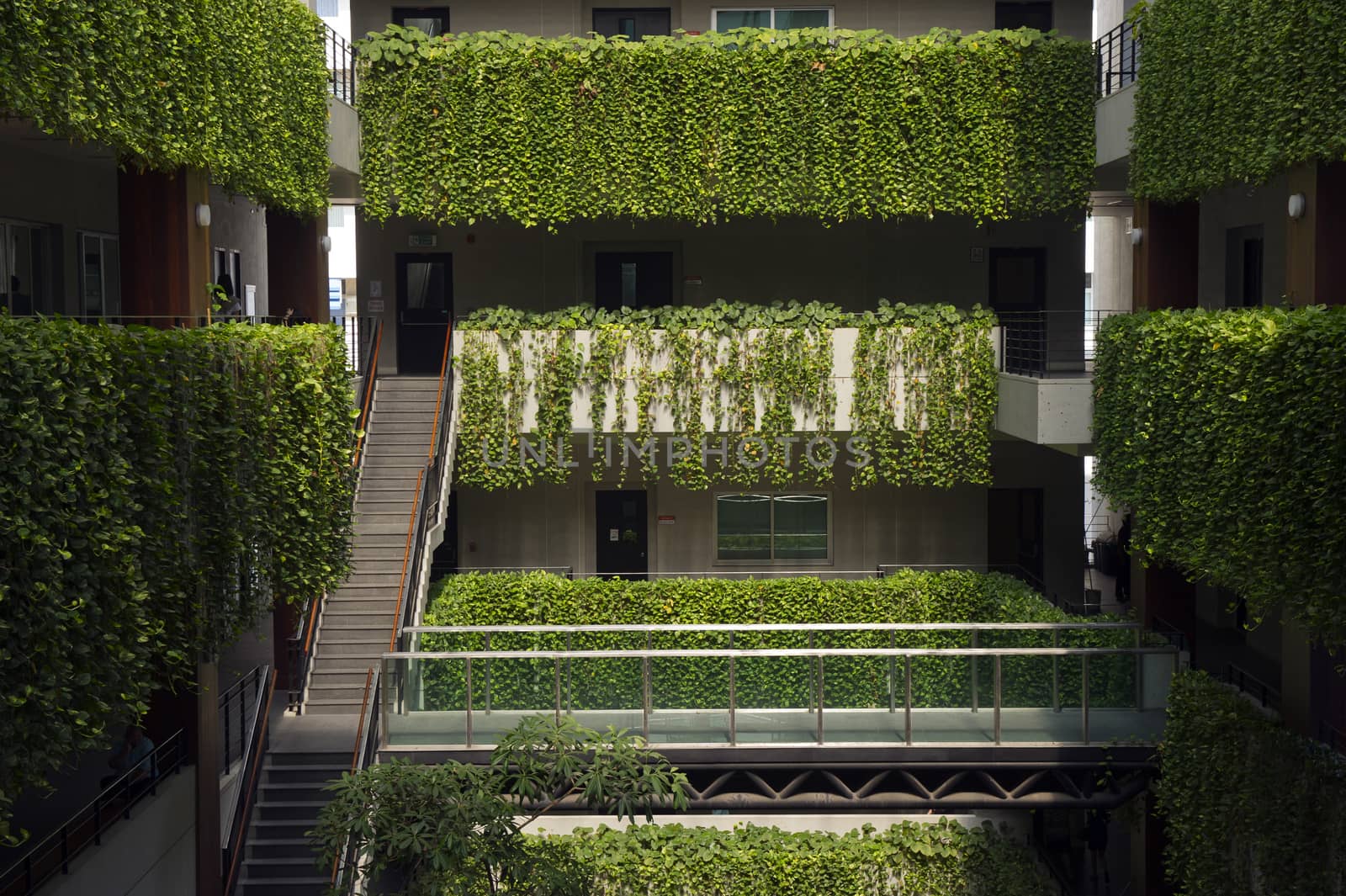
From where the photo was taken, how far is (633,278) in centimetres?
2683

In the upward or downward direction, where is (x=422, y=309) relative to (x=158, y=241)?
downward

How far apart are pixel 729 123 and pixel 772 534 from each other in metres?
7.61

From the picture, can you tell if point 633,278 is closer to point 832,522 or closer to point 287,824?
point 832,522

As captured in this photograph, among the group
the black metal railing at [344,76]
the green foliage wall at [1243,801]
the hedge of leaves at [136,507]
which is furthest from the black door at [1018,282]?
the hedge of leaves at [136,507]

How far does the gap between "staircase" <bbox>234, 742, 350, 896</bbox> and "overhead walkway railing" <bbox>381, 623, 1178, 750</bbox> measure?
3.41ft

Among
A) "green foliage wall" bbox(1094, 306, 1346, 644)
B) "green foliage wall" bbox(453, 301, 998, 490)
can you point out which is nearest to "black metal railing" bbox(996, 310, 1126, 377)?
"green foliage wall" bbox(453, 301, 998, 490)

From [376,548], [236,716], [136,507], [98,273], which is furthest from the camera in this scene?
[376,548]

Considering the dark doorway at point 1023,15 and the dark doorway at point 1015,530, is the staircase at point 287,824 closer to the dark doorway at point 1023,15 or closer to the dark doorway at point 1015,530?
the dark doorway at point 1015,530

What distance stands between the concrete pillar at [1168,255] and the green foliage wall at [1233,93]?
2.44 feet

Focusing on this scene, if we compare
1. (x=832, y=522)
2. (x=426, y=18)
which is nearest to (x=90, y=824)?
(x=832, y=522)

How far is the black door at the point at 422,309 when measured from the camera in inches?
1053

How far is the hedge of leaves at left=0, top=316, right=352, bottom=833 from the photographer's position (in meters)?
10.1

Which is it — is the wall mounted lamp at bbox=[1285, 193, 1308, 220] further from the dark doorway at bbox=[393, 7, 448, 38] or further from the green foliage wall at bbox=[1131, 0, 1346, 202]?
the dark doorway at bbox=[393, 7, 448, 38]

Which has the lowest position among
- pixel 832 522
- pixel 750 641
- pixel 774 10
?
pixel 750 641
